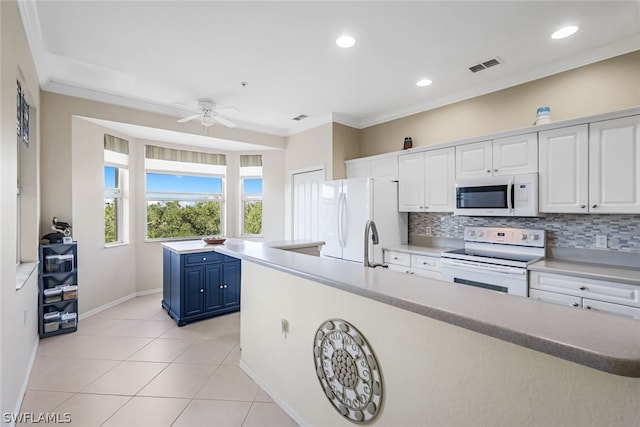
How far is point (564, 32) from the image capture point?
8.06 ft

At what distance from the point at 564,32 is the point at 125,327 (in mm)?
5304

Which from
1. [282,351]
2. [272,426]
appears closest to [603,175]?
[282,351]

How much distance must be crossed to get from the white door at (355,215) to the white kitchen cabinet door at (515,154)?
1.42m

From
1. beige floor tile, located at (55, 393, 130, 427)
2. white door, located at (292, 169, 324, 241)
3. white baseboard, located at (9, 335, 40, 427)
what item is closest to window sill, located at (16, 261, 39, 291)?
white baseboard, located at (9, 335, 40, 427)

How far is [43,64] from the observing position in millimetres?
2957

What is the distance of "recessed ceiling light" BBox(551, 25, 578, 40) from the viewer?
2.40m

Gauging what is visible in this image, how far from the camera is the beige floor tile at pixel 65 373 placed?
2.32 meters

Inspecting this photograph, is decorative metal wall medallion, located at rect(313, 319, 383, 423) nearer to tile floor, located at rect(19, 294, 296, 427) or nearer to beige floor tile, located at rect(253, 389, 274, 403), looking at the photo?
tile floor, located at rect(19, 294, 296, 427)

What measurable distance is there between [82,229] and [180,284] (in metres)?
1.51

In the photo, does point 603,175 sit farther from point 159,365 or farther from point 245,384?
point 159,365

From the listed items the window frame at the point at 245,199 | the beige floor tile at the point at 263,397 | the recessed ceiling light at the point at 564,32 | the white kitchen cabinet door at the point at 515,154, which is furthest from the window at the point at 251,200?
the recessed ceiling light at the point at 564,32

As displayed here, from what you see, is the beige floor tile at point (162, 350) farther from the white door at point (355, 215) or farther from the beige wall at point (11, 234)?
the white door at point (355, 215)

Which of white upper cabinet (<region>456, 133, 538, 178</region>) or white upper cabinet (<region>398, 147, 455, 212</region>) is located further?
white upper cabinet (<region>398, 147, 455, 212</region>)

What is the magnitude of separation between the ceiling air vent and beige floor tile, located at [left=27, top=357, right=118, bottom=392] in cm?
452
